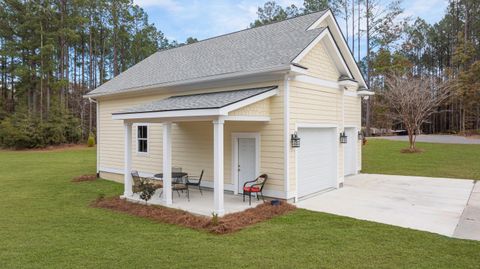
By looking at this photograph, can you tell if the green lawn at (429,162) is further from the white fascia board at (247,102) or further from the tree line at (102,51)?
the white fascia board at (247,102)

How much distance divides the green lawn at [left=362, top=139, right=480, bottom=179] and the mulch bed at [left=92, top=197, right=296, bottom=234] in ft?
30.2

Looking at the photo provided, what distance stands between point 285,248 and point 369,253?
142 centimetres

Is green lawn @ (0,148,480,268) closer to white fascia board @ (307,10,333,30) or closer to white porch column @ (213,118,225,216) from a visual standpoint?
white porch column @ (213,118,225,216)

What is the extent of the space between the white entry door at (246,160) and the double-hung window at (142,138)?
4752 millimetres

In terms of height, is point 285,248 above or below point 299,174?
below

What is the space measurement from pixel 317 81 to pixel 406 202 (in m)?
4.47

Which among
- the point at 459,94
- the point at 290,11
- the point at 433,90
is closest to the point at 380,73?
the point at 459,94

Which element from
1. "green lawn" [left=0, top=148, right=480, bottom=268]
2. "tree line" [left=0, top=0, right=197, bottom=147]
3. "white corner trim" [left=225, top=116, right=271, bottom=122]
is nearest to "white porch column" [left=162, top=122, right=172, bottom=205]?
"green lawn" [left=0, top=148, right=480, bottom=268]

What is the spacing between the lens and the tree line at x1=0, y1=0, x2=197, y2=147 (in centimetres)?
3088

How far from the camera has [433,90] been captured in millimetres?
26625

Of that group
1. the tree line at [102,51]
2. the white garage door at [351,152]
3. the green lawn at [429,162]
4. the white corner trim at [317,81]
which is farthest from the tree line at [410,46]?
the white corner trim at [317,81]

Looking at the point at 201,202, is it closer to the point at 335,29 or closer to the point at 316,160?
the point at 316,160

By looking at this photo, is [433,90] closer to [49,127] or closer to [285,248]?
[285,248]

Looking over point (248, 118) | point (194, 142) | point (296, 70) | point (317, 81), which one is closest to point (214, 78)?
point (248, 118)
